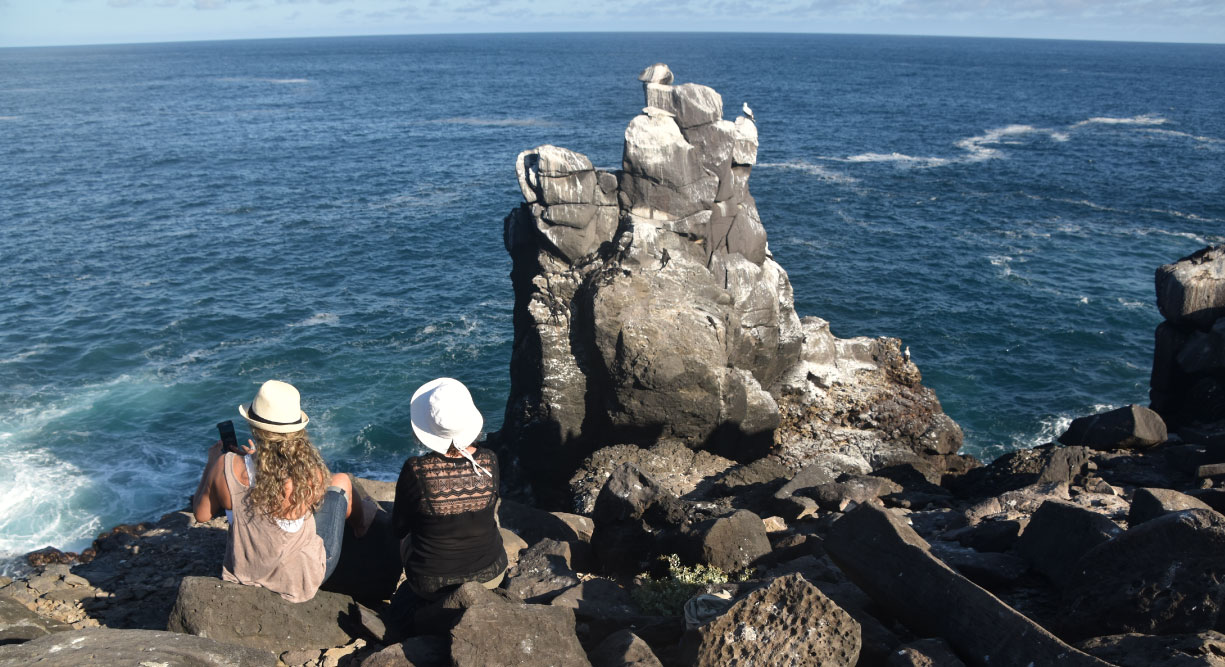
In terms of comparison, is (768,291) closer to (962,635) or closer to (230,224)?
(962,635)

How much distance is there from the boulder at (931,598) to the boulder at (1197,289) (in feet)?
59.3

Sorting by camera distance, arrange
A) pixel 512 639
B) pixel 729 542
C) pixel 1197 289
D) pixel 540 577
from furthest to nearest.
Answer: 1. pixel 1197 289
2. pixel 729 542
3. pixel 540 577
4. pixel 512 639

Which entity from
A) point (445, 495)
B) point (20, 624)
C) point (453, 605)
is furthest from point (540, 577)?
point (20, 624)

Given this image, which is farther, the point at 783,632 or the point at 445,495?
the point at 445,495

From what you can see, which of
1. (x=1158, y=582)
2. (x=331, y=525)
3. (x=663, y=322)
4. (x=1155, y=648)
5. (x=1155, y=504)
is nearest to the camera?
(x=1155, y=648)

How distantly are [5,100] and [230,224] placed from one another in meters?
77.8

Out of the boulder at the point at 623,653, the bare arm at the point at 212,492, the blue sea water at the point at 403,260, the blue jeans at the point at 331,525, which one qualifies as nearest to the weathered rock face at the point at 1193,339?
the blue sea water at the point at 403,260

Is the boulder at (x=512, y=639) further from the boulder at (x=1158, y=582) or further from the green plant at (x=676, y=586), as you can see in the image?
the boulder at (x=1158, y=582)

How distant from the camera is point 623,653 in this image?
6.14 metres

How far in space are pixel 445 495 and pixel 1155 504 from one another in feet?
25.1

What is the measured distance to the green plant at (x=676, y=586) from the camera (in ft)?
26.1

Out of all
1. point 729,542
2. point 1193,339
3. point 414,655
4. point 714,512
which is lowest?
point 1193,339

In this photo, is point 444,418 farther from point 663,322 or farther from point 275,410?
point 663,322

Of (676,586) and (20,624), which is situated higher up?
(20,624)
